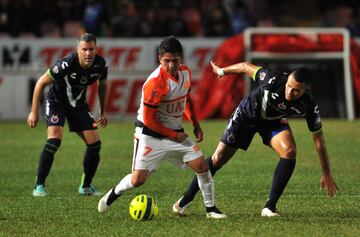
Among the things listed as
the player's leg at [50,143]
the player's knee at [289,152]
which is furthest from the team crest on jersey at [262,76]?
the player's leg at [50,143]

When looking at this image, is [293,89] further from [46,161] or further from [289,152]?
[46,161]

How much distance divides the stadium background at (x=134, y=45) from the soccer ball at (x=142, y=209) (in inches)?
514

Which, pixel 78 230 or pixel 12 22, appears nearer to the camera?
pixel 78 230

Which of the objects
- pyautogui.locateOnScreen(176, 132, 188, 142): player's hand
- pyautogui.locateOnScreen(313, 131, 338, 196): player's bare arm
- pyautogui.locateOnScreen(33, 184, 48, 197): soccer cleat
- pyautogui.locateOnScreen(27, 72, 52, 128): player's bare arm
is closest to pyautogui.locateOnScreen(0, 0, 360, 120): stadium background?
pyautogui.locateOnScreen(33, 184, 48, 197): soccer cleat

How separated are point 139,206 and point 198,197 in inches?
72.7

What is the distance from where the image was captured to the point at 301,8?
27453 millimetres

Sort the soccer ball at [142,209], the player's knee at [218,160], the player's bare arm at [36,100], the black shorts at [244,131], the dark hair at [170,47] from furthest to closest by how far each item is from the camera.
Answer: the player's bare arm at [36,100] → the player's knee at [218,160] → the black shorts at [244,131] → the soccer ball at [142,209] → the dark hair at [170,47]

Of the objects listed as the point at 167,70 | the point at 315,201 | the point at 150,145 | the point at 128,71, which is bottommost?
the point at 128,71

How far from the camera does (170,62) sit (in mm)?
8820

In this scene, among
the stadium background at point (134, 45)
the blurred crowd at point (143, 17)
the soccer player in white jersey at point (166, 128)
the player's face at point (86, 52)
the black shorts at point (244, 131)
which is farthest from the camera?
the blurred crowd at point (143, 17)

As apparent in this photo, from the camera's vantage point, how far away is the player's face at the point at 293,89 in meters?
8.89

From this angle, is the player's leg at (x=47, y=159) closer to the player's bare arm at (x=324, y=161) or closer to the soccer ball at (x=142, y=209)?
the soccer ball at (x=142, y=209)

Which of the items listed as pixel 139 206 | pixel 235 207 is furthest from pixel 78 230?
pixel 235 207

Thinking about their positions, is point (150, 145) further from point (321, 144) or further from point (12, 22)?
point (12, 22)
